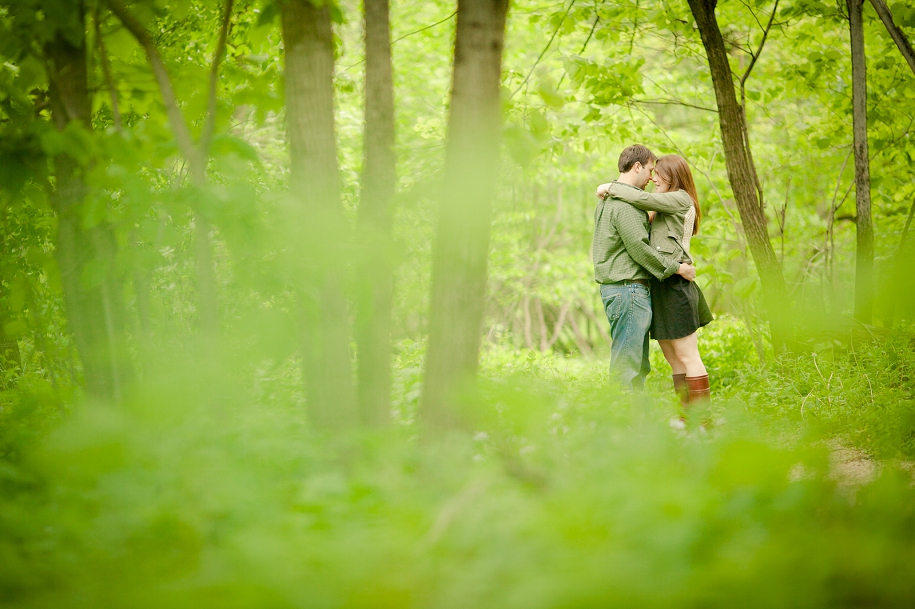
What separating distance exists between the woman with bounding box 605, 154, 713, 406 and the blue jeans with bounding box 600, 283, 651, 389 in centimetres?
18

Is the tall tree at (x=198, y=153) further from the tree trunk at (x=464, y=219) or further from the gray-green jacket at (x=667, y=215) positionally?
the gray-green jacket at (x=667, y=215)

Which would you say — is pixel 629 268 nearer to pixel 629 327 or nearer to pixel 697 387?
pixel 629 327

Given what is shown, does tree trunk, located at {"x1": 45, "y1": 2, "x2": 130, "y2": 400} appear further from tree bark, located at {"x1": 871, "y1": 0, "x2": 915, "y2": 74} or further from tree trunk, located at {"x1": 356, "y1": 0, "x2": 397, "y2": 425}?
tree bark, located at {"x1": 871, "y1": 0, "x2": 915, "y2": 74}

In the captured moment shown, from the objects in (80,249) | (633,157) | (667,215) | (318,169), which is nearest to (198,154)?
(318,169)

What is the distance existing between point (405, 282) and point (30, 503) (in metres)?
4.11

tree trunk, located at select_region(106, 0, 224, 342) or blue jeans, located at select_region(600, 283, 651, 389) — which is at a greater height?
tree trunk, located at select_region(106, 0, 224, 342)

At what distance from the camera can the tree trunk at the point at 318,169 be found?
7.57 ft

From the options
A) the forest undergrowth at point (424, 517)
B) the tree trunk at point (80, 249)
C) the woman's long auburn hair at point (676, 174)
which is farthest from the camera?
the woman's long auburn hair at point (676, 174)

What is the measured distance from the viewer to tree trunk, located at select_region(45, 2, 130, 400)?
264cm

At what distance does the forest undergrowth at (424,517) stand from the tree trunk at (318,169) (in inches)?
9.7

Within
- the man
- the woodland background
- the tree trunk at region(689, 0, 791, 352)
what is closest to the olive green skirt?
the man

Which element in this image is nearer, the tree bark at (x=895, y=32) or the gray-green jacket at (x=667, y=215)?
the gray-green jacket at (x=667, y=215)

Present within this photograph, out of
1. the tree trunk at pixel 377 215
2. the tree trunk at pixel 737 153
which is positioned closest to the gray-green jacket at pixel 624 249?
the tree trunk at pixel 737 153

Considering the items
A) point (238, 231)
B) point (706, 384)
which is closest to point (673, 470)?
point (238, 231)
